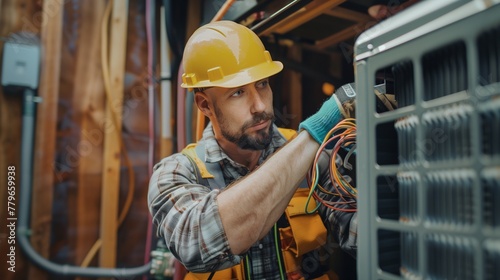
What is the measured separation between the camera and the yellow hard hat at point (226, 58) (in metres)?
0.84

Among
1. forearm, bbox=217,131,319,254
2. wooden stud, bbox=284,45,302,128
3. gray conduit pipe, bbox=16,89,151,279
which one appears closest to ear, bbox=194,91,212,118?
forearm, bbox=217,131,319,254

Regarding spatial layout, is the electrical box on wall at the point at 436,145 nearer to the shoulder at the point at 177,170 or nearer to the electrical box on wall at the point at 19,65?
the shoulder at the point at 177,170

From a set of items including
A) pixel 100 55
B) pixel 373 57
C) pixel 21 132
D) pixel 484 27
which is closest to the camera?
pixel 484 27

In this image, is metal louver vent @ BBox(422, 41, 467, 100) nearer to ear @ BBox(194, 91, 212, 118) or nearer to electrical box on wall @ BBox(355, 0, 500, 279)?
electrical box on wall @ BBox(355, 0, 500, 279)

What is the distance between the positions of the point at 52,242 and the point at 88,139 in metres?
0.47

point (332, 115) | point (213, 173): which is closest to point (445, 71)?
point (332, 115)

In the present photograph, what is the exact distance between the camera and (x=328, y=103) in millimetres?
727

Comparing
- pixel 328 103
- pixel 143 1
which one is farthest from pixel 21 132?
pixel 328 103

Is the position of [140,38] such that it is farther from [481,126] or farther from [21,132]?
[481,126]

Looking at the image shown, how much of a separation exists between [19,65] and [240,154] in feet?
3.59

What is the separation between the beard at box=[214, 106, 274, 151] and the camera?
0.87 metres

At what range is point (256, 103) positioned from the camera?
86 cm

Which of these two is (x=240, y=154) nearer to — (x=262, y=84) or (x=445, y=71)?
(x=262, y=84)

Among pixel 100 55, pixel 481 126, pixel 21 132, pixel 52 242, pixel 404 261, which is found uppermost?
pixel 100 55
